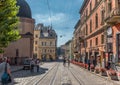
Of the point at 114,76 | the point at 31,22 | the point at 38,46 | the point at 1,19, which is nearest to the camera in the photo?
the point at 1,19

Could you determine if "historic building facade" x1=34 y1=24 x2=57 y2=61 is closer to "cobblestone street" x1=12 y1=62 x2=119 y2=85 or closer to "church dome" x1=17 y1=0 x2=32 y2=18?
"church dome" x1=17 y1=0 x2=32 y2=18

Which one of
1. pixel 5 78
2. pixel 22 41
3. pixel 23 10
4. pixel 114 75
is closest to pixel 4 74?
pixel 5 78

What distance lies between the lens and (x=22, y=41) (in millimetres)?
71938

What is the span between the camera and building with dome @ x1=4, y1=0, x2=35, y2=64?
7031 centimetres

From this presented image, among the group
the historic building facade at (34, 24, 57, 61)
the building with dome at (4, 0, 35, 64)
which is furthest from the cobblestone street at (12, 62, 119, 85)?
the historic building facade at (34, 24, 57, 61)

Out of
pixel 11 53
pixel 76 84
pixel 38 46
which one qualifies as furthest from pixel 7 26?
pixel 38 46

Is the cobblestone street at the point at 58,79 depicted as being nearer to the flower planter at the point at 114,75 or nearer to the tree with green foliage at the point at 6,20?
the flower planter at the point at 114,75

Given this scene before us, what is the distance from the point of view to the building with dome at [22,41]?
70.3 m

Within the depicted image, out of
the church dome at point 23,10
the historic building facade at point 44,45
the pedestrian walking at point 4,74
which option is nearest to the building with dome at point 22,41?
the church dome at point 23,10

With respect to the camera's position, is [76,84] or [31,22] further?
[31,22]

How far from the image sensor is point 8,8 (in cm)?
2231

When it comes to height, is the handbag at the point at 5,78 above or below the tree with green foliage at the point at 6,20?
below

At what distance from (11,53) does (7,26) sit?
48.4 m

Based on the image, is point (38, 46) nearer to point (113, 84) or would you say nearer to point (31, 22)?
point (31, 22)
